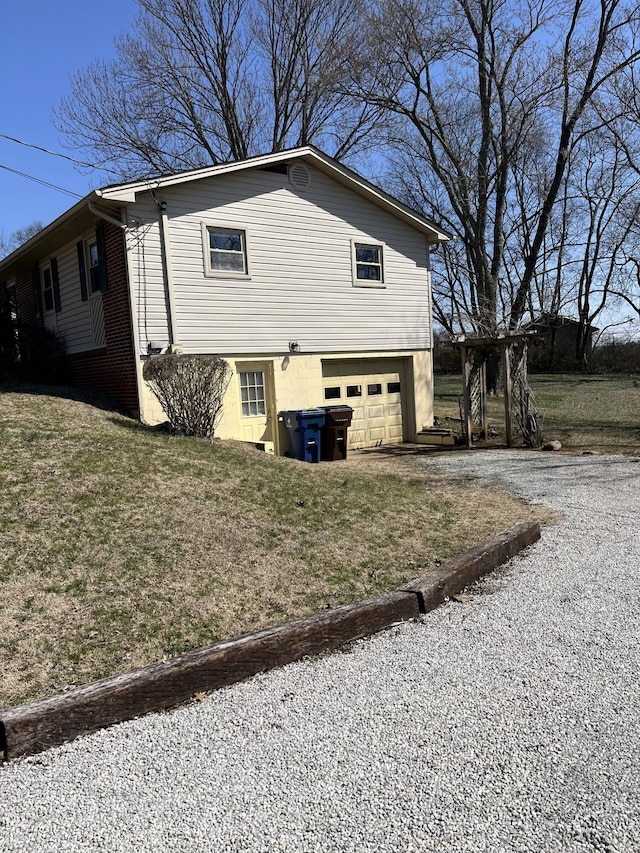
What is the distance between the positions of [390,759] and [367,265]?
1260 centimetres

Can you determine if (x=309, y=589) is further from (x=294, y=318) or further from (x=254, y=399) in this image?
(x=294, y=318)

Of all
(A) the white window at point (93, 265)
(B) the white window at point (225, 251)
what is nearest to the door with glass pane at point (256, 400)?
(B) the white window at point (225, 251)

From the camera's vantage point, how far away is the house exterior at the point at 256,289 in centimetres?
1106

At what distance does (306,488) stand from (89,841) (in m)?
5.41

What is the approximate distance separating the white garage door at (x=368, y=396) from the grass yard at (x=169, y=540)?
5.16m

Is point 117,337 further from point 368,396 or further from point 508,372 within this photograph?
point 508,372

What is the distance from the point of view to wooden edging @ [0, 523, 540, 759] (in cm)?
305

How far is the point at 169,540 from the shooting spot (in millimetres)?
5465

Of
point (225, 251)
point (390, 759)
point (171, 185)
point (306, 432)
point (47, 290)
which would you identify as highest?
point (171, 185)

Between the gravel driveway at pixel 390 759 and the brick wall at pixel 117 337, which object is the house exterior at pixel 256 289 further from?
the gravel driveway at pixel 390 759

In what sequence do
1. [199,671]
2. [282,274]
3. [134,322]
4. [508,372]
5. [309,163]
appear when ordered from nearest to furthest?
Answer: [199,671], [134,322], [282,274], [309,163], [508,372]

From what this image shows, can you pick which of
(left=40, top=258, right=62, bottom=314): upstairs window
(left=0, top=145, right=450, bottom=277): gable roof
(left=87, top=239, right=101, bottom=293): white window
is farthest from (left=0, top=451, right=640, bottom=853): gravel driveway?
(left=40, top=258, right=62, bottom=314): upstairs window

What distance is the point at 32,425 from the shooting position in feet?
27.2

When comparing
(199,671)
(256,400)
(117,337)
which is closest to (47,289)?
(117,337)
